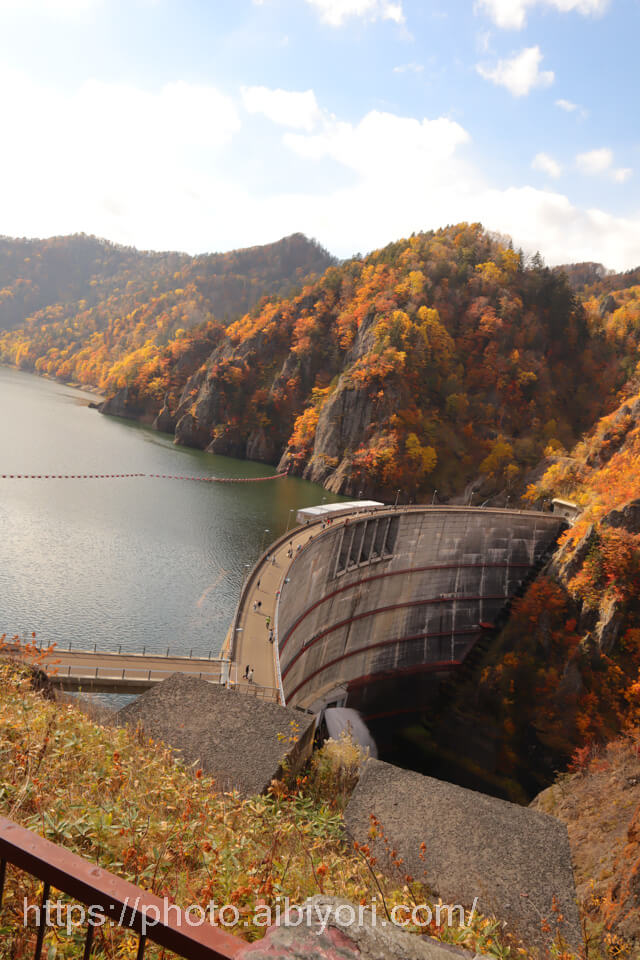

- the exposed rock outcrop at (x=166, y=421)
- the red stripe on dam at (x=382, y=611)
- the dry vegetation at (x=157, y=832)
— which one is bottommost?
the red stripe on dam at (x=382, y=611)

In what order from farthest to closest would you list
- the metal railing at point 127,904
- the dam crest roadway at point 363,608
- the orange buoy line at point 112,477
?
the orange buoy line at point 112,477 → the dam crest roadway at point 363,608 → the metal railing at point 127,904

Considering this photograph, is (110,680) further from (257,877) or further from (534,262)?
(534,262)

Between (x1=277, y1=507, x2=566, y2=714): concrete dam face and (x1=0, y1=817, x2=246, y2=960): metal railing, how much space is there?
101 feet

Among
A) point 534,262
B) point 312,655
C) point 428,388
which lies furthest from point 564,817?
point 534,262

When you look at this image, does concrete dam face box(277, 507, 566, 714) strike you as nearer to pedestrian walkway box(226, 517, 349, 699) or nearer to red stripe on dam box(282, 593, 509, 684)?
red stripe on dam box(282, 593, 509, 684)

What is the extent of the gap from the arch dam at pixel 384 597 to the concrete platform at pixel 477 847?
18.5m

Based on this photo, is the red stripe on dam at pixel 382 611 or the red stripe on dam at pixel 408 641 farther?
the red stripe on dam at pixel 408 641

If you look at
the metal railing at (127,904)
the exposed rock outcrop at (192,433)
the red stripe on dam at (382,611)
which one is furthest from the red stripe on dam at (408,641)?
the exposed rock outcrop at (192,433)

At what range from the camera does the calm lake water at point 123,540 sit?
1420 inches

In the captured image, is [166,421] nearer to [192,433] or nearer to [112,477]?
[192,433]

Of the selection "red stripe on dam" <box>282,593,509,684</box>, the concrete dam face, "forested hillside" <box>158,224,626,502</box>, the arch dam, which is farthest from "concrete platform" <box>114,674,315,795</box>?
"forested hillside" <box>158,224,626,502</box>

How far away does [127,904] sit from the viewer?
7.89 feet

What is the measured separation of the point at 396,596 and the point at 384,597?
1.58 m

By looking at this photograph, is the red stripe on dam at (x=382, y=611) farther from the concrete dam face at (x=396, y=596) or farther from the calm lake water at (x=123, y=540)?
the calm lake water at (x=123, y=540)
